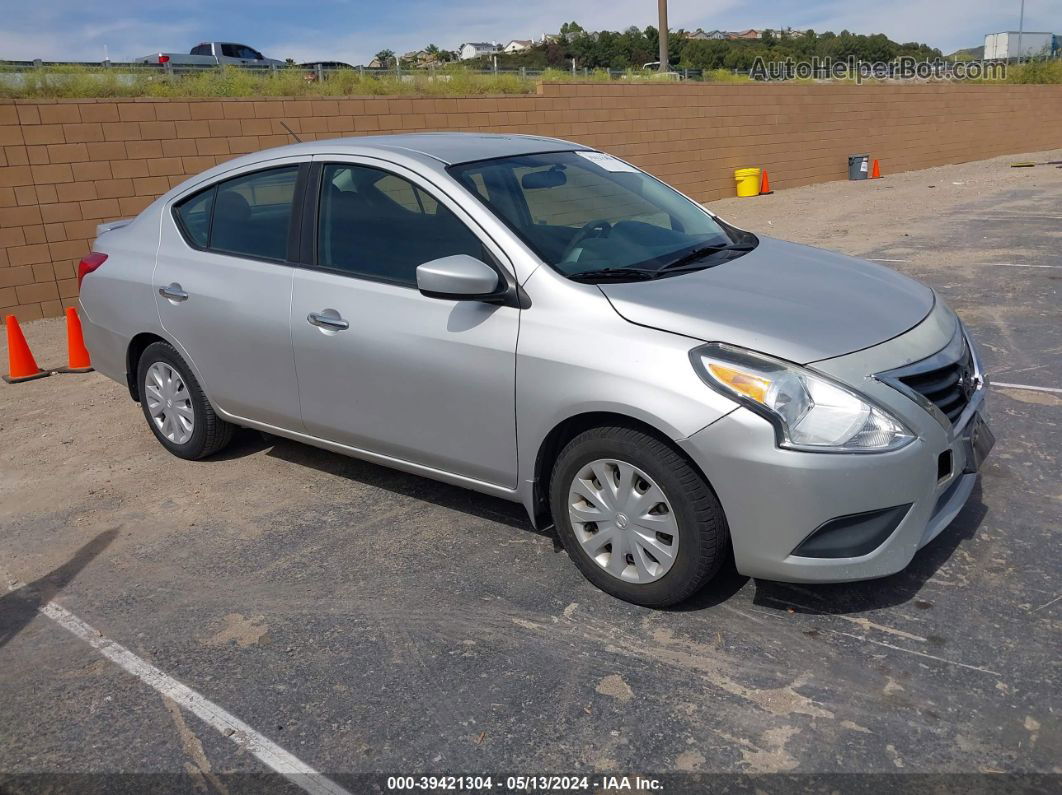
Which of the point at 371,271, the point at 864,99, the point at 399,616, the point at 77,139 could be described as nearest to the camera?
the point at 399,616

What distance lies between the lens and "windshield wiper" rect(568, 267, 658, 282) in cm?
384

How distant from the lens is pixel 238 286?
4812 mm

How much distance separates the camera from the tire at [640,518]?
3.38m

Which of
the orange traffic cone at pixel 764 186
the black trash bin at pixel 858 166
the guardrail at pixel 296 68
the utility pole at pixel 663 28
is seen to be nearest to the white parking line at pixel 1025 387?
the guardrail at pixel 296 68

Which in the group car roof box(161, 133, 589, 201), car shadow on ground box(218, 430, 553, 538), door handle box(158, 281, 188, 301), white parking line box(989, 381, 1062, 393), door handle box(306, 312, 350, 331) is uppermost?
car roof box(161, 133, 589, 201)

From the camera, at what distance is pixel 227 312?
4.86 meters

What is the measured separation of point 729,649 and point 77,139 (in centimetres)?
998

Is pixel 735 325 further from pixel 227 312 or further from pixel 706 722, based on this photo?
pixel 227 312

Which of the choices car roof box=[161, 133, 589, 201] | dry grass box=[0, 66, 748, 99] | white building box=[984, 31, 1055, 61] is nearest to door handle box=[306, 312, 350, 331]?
car roof box=[161, 133, 589, 201]

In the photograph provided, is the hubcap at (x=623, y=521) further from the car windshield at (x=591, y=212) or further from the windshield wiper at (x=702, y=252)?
the windshield wiper at (x=702, y=252)

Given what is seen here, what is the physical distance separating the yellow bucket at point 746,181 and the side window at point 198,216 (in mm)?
16606

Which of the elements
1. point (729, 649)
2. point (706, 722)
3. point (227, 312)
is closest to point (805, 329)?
point (729, 649)

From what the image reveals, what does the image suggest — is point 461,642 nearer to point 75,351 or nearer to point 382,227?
point 382,227

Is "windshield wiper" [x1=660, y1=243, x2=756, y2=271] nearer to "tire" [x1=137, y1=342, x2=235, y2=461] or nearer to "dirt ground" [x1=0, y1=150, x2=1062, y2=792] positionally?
"dirt ground" [x1=0, y1=150, x2=1062, y2=792]
